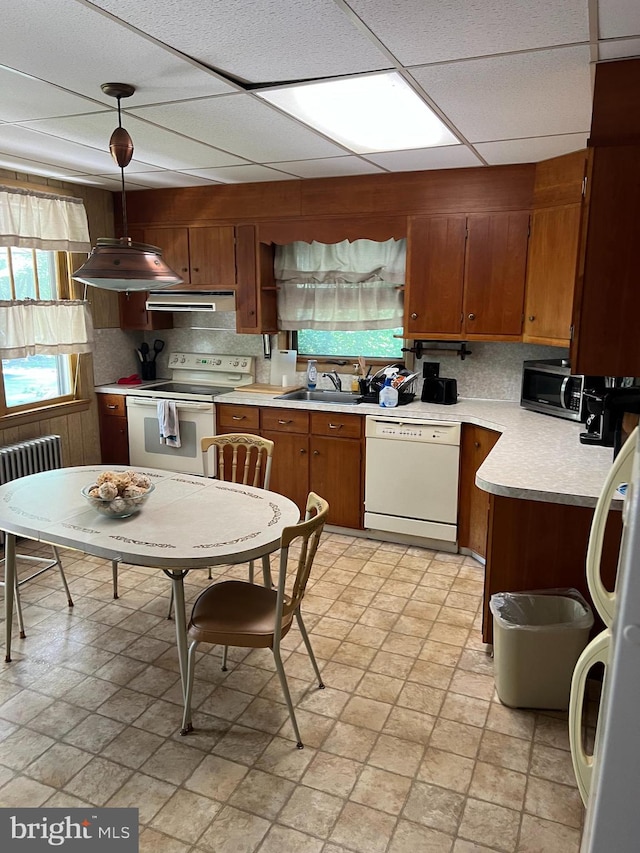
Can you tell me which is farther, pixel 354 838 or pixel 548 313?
pixel 548 313

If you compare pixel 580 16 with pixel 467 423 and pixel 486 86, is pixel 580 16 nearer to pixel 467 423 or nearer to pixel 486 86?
pixel 486 86

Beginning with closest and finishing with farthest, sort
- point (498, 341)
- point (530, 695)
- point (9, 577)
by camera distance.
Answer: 1. point (530, 695)
2. point (9, 577)
3. point (498, 341)

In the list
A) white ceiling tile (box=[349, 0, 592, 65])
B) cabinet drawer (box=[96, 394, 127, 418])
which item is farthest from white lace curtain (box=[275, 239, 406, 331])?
white ceiling tile (box=[349, 0, 592, 65])

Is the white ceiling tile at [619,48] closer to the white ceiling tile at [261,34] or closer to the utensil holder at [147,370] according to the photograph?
the white ceiling tile at [261,34]

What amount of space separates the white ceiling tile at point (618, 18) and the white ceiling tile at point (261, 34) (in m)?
0.67

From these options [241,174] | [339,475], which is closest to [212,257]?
[241,174]

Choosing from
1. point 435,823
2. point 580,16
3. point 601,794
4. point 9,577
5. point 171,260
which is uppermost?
point 580,16

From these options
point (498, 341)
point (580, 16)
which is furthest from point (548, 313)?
point (580, 16)

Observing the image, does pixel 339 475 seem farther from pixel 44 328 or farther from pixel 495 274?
pixel 44 328

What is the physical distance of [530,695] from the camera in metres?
2.53

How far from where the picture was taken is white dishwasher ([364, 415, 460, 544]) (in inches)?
157

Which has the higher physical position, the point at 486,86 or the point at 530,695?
the point at 486,86

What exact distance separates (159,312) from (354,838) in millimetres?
4184

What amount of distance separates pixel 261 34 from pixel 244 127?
1.08m
